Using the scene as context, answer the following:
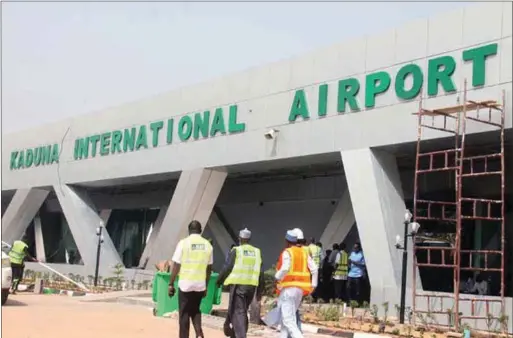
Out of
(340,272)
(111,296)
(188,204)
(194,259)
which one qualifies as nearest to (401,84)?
(340,272)

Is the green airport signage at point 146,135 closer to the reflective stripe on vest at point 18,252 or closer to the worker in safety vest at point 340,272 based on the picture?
the worker in safety vest at point 340,272

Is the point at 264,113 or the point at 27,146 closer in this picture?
the point at 264,113

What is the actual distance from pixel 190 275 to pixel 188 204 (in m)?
13.3

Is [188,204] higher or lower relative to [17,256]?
higher

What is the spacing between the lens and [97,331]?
10.6 meters

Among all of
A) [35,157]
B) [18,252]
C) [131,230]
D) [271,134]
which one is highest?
[35,157]

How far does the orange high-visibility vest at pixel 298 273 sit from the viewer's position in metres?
8.64

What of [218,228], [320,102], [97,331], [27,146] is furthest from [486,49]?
[27,146]

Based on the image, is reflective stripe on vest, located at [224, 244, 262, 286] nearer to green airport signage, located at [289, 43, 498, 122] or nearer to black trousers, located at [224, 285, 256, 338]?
black trousers, located at [224, 285, 256, 338]

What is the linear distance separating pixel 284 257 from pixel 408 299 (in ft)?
23.2

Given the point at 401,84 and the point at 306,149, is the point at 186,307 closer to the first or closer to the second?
the point at 401,84

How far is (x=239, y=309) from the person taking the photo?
869 centimetres

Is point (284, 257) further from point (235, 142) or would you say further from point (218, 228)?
point (218, 228)

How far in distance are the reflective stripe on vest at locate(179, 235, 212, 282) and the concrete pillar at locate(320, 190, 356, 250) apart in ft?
40.8
